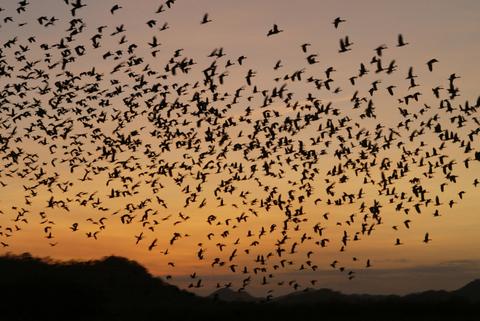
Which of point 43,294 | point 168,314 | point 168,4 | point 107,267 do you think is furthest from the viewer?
point 107,267

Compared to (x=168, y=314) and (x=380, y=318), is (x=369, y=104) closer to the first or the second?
(x=380, y=318)

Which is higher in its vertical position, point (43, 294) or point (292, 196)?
point (292, 196)

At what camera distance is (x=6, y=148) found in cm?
5062

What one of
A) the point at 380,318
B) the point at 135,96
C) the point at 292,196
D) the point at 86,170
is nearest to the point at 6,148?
the point at 86,170

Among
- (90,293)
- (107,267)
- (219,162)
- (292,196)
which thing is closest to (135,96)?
(219,162)

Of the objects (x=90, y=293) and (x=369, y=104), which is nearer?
(x=369, y=104)

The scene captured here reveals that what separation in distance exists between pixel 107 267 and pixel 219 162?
152 feet

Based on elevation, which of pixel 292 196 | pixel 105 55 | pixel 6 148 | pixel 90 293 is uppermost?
pixel 105 55

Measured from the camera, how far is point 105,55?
152 ft

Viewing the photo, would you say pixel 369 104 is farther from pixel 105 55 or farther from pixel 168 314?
pixel 168 314

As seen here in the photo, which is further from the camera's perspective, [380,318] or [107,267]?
[107,267]

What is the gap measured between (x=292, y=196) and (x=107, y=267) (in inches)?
1847

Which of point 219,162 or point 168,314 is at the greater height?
point 219,162

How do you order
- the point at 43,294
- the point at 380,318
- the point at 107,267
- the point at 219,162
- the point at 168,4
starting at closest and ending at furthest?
the point at 168,4
the point at 219,162
the point at 380,318
the point at 43,294
the point at 107,267
